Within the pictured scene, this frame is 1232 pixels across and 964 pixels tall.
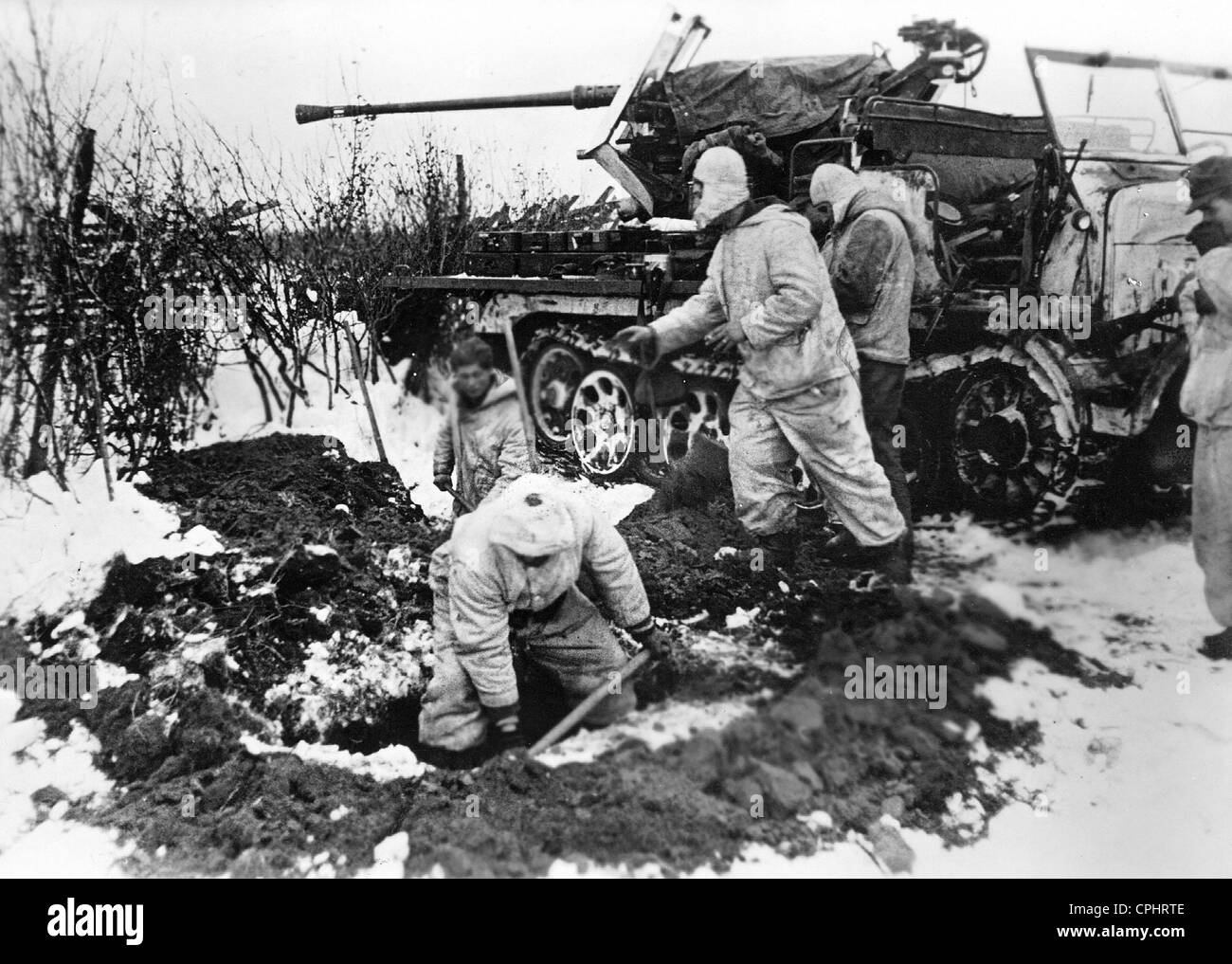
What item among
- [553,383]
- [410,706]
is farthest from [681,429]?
[410,706]

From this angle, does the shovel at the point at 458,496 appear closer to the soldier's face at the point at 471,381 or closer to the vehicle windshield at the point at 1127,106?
the soldier's face at the point at 471,381

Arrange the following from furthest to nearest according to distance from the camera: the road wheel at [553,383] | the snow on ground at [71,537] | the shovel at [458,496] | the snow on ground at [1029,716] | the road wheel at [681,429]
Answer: the road wheel at [553,383]
the road wheel at [681,429]
the snow on ground at [71,537]
the shovel at [458,496]
the snow on ground at [1029,716]

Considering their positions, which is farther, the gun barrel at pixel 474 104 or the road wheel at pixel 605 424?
the road wheel at pixel 605 424

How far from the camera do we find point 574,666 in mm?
3162

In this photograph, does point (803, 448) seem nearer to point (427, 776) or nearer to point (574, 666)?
point (574, 666)

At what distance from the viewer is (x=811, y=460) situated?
10.8 ft

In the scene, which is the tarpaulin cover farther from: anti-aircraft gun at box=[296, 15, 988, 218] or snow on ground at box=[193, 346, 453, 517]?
snow on ground at box=[193, 346, 453, 517]

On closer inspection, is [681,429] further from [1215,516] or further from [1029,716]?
[1215,516]

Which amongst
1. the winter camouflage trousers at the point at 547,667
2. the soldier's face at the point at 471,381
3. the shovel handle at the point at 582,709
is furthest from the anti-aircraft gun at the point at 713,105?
the shovel handle at the point at 582,709

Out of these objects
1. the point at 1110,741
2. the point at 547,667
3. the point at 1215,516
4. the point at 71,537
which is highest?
the point at 1215,516

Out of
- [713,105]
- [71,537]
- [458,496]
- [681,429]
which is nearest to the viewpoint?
[458,496]

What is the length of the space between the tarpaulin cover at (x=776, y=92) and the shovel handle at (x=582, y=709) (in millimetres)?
2326

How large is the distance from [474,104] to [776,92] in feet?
4.53

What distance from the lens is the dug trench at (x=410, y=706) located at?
2.88m
